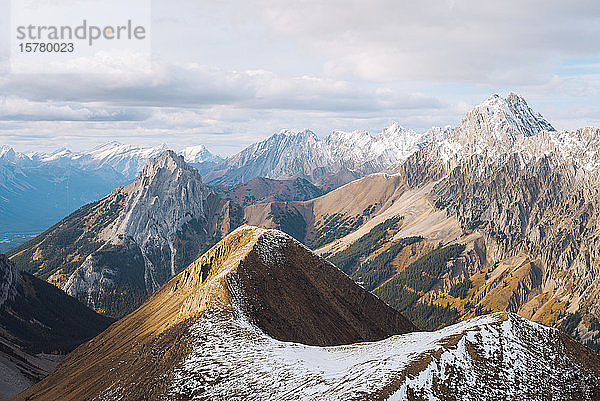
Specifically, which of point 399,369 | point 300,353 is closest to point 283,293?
point 300,353

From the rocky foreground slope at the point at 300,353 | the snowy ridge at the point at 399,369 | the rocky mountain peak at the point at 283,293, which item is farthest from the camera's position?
the rocky mountain peak at the point at 283,293

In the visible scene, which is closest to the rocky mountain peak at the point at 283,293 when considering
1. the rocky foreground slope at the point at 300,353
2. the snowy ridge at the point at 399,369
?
the rocky foreground slope at the point at 300,353

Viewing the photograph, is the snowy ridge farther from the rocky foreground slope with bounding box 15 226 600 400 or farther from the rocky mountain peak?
the rocky mountain peak

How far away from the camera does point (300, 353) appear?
75.3 meters

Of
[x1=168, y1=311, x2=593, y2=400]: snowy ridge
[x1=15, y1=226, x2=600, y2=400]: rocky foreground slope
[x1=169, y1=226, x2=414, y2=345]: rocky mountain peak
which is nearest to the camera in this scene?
[x1=168, y1=311, x2=593, y2=400]: snowy ridge

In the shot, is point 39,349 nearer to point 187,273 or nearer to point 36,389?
point 36,389

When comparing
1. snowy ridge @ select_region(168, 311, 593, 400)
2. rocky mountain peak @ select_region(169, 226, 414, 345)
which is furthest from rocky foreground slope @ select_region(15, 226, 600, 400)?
rocky mountain peak @ select_region(169, 226, 414, 345)

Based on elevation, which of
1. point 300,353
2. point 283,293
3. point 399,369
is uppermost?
point 399,369

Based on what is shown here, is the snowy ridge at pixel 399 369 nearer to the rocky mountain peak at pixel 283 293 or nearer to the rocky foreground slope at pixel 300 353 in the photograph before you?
the rocky foreground slope at pixel 300 353

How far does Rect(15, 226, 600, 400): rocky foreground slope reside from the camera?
55156 mm

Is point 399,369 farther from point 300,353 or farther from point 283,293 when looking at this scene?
point 283,293

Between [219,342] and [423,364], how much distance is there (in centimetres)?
3835

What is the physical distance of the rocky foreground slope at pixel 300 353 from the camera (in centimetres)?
5516

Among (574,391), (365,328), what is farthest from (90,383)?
(574,391)
